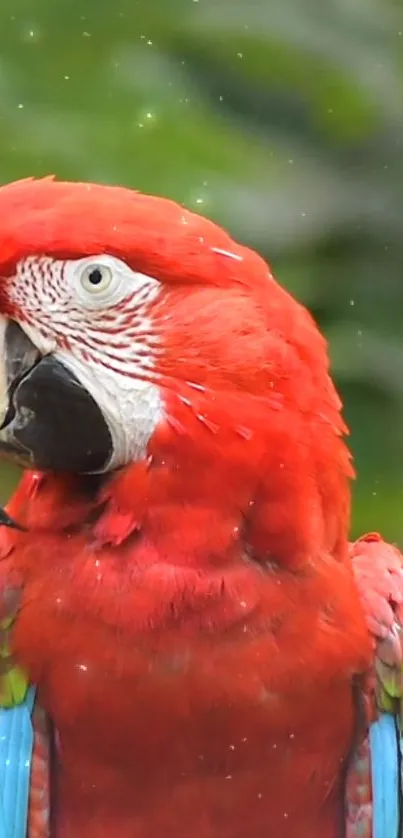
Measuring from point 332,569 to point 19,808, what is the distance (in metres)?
0.31

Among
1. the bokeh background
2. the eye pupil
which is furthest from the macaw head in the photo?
the bokeh background

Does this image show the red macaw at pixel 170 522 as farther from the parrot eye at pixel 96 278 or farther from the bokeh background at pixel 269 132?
the bokeh background at pixel 269 132

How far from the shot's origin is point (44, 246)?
0.74 meters

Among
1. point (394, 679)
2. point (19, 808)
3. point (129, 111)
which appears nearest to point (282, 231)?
point (129, 111)

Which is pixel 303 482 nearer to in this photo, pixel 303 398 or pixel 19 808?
pixel 303 398

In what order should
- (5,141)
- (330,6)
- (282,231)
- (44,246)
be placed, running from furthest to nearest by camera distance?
(330,6), (282,231), (5,141), (44,246)

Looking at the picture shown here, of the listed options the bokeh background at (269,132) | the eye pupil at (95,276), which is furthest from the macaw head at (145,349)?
the bokeh background at (269,132)

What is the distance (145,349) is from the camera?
0.78m

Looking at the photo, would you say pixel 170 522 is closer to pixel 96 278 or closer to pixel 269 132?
pixel 96 278

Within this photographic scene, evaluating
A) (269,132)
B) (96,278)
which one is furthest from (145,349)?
(269,132)

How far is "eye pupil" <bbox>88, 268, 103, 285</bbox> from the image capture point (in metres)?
0.75

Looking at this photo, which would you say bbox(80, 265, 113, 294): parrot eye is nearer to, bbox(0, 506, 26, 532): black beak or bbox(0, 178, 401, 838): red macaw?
bbox(0, 178, 401, 838): red macaw

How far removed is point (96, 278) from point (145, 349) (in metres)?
0.06

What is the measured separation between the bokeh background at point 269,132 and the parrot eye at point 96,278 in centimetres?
→ 62
